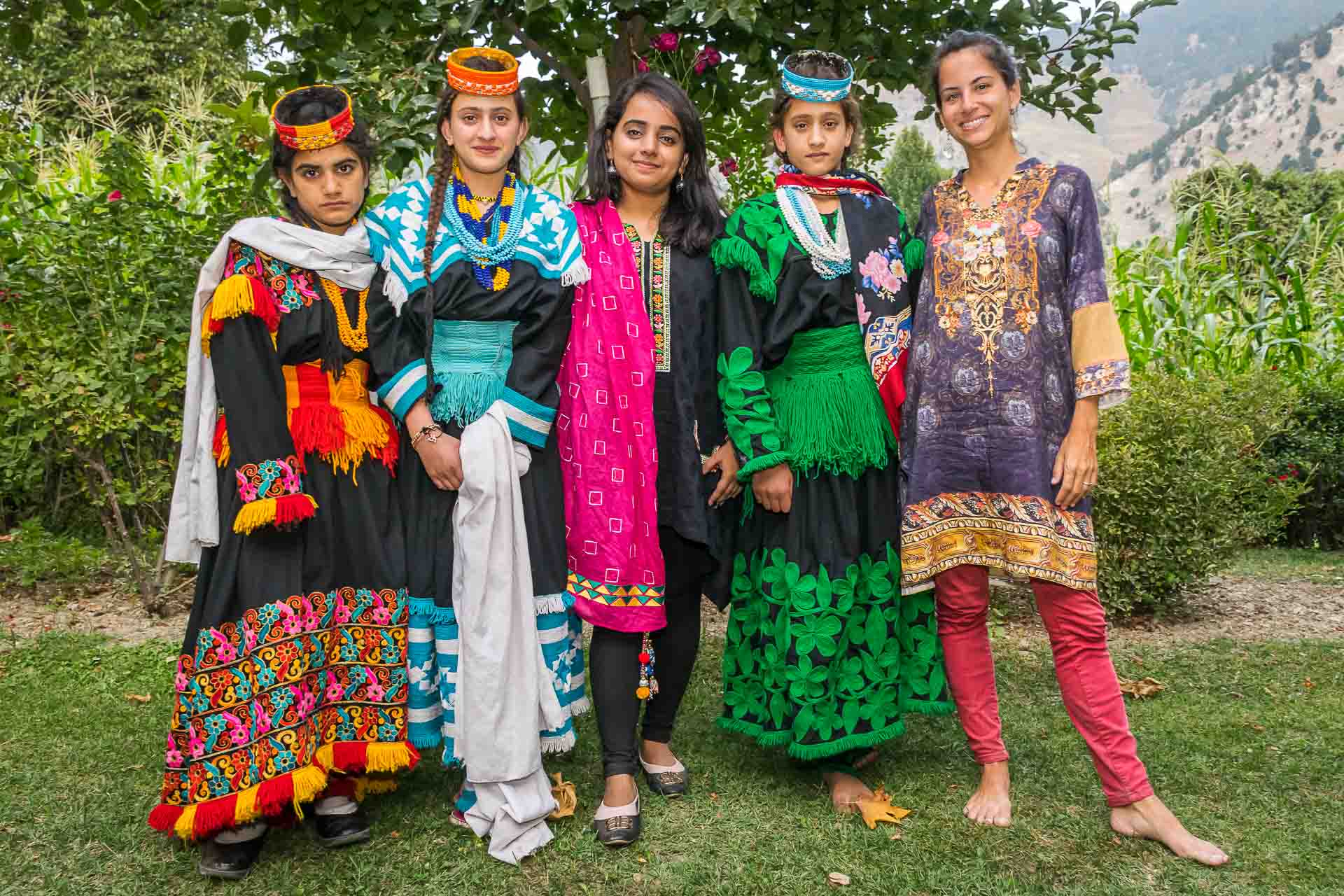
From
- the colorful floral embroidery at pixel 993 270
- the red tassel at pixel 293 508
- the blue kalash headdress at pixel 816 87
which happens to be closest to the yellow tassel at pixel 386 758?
the red tassel at pixel 293 508

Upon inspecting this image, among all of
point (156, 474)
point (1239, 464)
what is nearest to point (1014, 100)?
point (1239, 464)

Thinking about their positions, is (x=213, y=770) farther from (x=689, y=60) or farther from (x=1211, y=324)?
(x=1211, y=324)

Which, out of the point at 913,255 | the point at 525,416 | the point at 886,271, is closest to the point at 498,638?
the point at 525,416

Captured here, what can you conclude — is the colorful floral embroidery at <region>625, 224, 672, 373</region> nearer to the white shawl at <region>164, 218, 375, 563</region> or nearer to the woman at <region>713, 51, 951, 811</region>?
the woman at <region>713, 51, 951, 811</region>

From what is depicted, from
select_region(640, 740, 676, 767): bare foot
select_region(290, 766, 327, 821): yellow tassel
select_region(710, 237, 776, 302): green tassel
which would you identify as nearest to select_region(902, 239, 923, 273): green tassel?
select_region(710, 237, 776, 302): green tassel

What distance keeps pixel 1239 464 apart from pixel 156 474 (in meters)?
5.38

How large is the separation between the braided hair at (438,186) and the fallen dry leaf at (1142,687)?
9.28 ft

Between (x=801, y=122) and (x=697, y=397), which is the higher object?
(x=801, y=122)

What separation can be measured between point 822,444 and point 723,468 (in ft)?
0.95

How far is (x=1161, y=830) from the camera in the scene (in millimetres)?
2645

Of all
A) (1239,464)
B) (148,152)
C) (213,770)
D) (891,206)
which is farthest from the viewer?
(148,152)

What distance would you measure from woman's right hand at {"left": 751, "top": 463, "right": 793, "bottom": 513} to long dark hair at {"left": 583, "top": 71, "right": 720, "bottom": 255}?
65cm

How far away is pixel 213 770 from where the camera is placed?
2.47 meters

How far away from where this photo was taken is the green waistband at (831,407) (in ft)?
9.37
